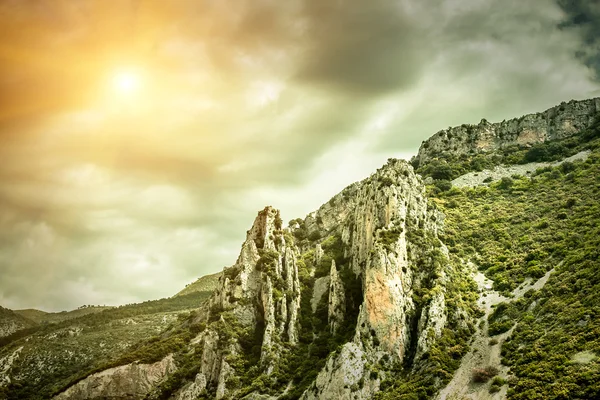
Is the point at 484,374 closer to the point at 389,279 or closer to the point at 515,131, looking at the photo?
the point at 389,279

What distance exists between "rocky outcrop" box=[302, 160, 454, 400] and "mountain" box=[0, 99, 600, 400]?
0.27m

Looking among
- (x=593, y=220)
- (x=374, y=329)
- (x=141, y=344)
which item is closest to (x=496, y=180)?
(x=593, y=220)

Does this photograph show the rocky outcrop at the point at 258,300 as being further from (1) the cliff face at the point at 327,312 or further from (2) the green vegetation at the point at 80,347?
(2) the green vegetation at the point at 80,347

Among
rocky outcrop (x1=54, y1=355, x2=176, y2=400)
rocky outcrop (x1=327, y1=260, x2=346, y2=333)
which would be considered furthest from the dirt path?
rocky outcrop (x1=54, y1=355, x2=176, y2=400)

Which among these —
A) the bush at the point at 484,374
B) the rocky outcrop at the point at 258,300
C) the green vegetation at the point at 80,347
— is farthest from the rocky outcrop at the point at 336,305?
the green vegetation at the point at 80,347

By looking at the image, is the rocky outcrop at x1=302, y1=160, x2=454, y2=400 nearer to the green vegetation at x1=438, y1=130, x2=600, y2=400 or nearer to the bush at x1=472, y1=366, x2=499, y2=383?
the bush at x1=472, y1=366, x2=499, y2=383

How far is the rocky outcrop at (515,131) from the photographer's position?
152m

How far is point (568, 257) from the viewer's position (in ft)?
230

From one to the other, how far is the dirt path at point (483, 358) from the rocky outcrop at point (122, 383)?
56001 millimetres

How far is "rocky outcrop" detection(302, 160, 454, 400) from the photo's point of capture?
6275cm

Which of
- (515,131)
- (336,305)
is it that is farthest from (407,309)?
(515,131)

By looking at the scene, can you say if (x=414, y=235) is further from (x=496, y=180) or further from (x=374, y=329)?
(x=496, y=180)

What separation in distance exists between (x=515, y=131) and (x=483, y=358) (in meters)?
125

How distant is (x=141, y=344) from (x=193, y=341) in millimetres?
21909
